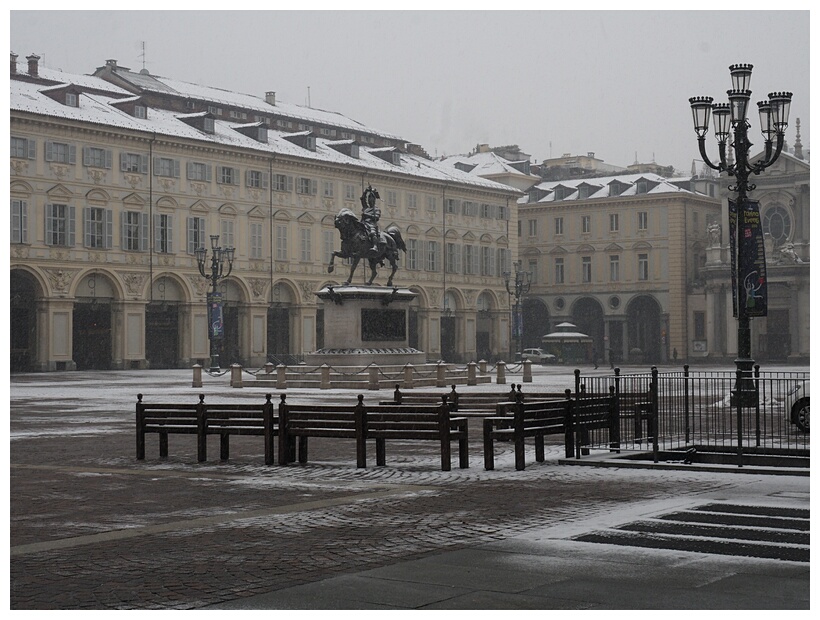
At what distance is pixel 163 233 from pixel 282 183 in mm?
9448

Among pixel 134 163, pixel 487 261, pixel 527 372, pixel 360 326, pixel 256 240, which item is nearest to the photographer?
pixel 360 326

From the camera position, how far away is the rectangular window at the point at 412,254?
87.2 meters

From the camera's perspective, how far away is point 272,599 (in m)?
8.37

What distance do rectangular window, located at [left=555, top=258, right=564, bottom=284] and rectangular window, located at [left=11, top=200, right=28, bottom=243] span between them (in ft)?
155

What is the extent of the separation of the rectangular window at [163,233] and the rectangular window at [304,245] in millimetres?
9648

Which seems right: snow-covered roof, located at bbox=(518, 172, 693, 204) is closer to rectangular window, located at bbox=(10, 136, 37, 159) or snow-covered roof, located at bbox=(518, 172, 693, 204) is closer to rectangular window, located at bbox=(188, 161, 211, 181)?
rectangular window, located at bbox=(188, 161, 211, 181)

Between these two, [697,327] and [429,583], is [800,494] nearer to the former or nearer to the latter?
[429,583]

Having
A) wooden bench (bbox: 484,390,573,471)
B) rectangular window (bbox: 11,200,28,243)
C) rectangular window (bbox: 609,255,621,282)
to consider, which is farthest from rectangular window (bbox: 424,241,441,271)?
wooden bench (bbox: 484,390,573,471)

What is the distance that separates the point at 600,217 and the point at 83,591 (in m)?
94.0

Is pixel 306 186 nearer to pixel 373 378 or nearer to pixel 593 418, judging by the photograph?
pixel 373 378

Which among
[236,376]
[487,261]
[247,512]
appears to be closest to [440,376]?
[236,376]

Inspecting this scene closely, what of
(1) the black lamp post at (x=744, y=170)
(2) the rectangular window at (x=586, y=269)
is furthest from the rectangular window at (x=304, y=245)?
(1) the black lamp post at (x=744, y=170)

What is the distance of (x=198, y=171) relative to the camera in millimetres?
75250
